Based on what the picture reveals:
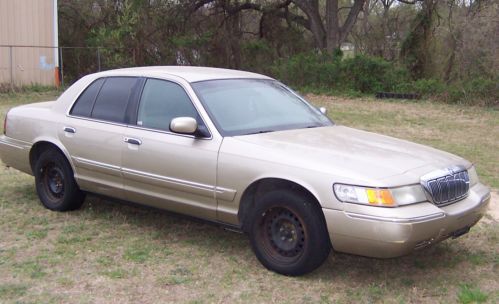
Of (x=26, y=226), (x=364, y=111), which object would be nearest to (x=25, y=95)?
(x=364, y=111)

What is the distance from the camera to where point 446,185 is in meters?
4.65

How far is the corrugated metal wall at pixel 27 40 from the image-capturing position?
67.3 ft

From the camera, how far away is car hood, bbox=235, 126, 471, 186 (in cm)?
447

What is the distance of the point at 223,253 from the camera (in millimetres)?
5379

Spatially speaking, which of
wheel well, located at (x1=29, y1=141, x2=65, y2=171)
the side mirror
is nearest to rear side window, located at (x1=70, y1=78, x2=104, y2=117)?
wheel well, located at (x1=29, y1=141, x2=65, y2=171)

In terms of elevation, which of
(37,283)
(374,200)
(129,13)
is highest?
(129,13)

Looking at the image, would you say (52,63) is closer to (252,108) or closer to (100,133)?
(100,133)

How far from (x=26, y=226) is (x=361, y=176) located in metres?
3.44

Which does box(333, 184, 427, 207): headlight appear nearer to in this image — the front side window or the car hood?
the car hood

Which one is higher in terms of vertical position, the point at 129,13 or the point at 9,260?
the point at 129,13

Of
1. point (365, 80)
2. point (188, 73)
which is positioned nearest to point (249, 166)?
point (188, 73)

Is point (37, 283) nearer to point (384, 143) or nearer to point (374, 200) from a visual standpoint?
point (374, 200)

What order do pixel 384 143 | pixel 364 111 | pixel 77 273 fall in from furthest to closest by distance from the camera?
pixel 364 111, pixel 384 143, pixel 77 273

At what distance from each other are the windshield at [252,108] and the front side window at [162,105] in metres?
0.15
